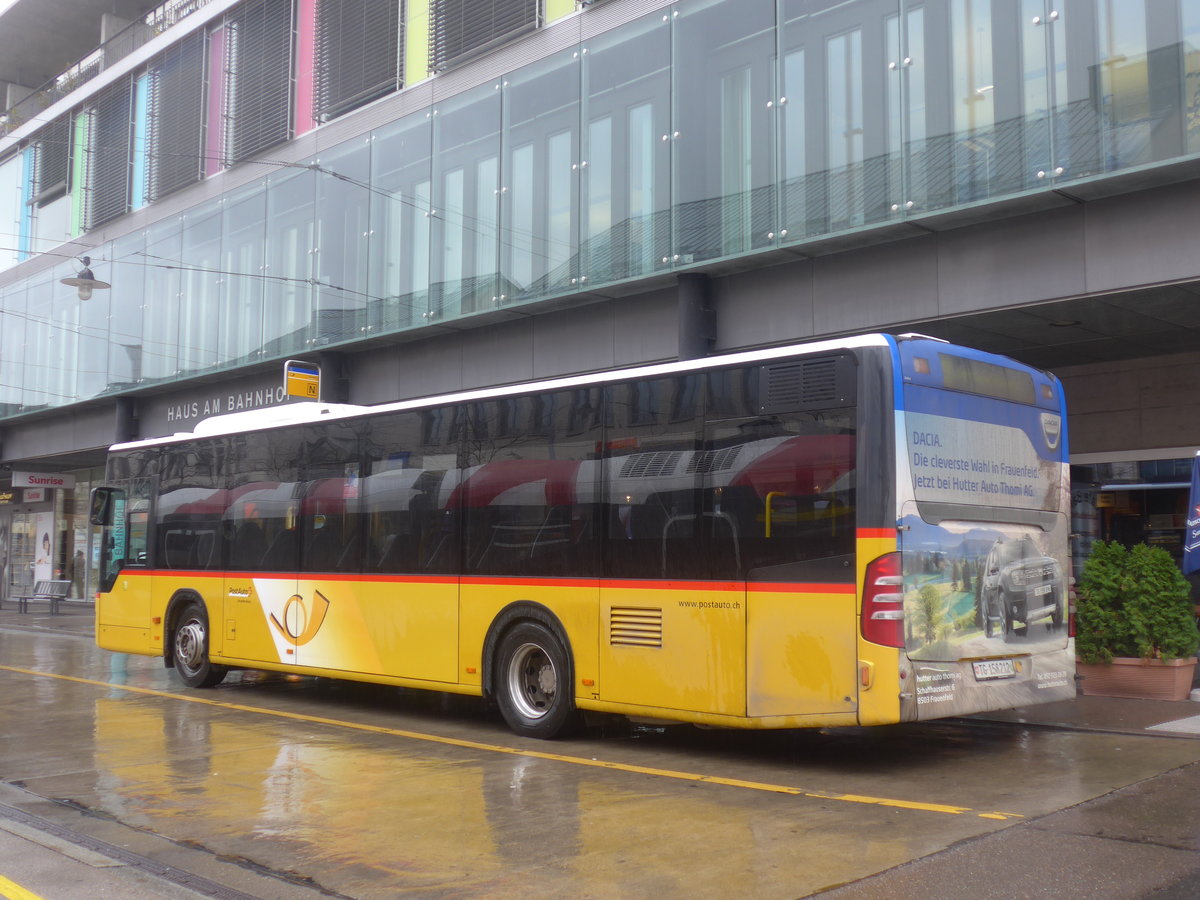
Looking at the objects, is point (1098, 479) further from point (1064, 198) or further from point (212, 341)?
point (212, 341)

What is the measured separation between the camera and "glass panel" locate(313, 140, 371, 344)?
2108cm

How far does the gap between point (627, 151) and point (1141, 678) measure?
31.6 ft

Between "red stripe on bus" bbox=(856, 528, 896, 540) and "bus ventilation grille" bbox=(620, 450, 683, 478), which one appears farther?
"bus ventilation grille" bbox=(620, 450, 683, 478)

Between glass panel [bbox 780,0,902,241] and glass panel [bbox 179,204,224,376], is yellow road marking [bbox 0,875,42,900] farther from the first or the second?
glass panel [bbox 179,204,224,376]

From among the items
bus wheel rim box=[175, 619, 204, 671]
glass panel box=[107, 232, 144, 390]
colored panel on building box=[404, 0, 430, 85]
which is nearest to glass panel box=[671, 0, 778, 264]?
colored panel on building box=[404, 0, 430, 85]

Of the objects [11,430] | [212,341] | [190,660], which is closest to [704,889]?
[190,660]

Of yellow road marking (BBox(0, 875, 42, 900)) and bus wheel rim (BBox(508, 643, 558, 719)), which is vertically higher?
bus wheel rim (BBox(508, 643, 558, 719))

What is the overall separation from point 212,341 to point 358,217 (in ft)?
19.0

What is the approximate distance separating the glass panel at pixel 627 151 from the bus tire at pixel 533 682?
715 cm

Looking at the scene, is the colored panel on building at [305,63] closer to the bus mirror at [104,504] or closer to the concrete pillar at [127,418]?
the concrete pillar at [127,418]

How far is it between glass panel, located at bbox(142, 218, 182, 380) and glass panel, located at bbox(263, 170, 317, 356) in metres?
3.97

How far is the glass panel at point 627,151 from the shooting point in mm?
15930

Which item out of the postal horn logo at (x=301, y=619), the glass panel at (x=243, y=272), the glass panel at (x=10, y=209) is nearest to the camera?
the postal horn logo at (x=301, y=619)

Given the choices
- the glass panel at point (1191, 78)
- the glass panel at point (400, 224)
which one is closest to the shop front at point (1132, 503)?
the glass panel at point (1191, 78)
